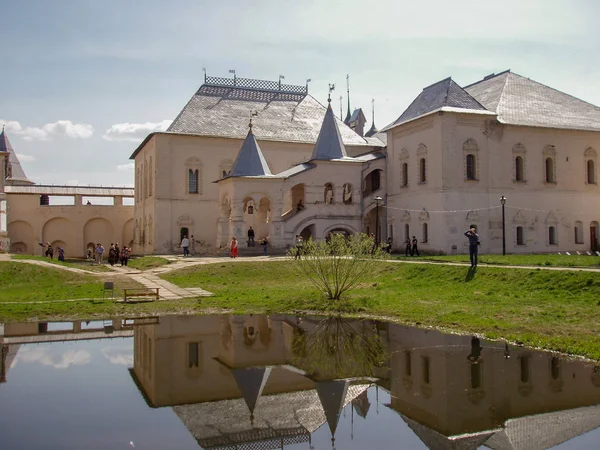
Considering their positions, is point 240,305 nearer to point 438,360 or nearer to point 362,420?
point 438,360

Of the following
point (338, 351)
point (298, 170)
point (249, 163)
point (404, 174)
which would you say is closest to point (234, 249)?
point (249, 163)

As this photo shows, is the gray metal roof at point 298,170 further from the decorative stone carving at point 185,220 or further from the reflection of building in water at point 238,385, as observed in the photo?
the reflection of building in water at point 238,385

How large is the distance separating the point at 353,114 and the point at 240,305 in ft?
229

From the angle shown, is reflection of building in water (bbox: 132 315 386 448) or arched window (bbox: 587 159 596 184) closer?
reflection of building in water (bbox: 132 315 386 448)

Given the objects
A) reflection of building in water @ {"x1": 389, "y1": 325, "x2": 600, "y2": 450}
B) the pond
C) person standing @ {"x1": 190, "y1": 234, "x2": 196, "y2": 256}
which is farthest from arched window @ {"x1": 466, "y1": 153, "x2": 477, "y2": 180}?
reflection of building in water @ {"x1": 389, "y1": 325, "x2": 600, "y2": 450}

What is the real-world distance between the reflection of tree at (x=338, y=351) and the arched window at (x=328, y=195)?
2311 cm

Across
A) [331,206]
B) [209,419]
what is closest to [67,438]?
[209,419]

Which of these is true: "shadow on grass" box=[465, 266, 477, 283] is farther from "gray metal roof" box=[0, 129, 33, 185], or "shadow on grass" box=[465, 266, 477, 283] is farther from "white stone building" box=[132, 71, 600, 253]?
"gray metal roof" box=[0, 129, 33, 185]

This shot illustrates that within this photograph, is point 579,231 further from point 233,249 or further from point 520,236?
point 233,249

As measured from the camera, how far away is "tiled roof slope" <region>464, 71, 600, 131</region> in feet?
117

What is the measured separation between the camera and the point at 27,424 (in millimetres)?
7926

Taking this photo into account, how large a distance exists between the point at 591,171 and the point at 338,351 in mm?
30441

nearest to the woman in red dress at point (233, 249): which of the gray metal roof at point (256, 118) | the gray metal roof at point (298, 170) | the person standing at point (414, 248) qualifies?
the gray metal roof at point (298, 170)

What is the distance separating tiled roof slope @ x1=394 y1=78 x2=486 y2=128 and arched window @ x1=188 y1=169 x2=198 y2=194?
13.4m
